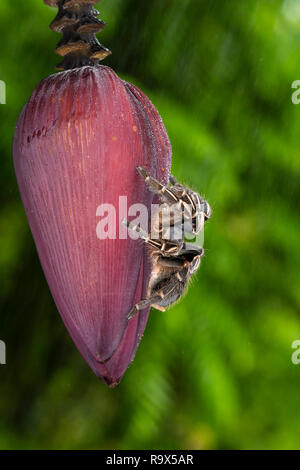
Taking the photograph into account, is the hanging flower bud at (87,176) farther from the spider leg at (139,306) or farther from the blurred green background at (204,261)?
the blurred green background at (204,261)

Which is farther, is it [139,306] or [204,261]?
[204,261]

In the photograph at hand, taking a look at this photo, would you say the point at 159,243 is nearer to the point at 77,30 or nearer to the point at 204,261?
the point at 77,30

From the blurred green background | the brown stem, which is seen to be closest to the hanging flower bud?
the brown stem

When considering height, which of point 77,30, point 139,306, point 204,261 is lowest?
point 204,261

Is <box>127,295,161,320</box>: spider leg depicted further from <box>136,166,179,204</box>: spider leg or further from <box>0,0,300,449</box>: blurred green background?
<box>0,0,300,449</box>: blurred green background

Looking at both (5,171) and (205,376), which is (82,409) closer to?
(205,376)

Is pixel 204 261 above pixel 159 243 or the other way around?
the other way around

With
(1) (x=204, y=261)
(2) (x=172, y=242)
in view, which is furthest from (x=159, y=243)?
(1) (x=204, y=261)
